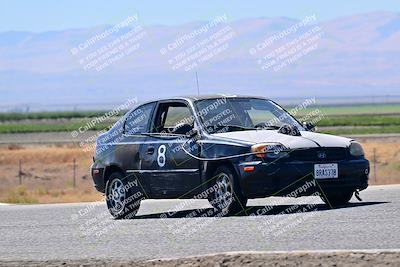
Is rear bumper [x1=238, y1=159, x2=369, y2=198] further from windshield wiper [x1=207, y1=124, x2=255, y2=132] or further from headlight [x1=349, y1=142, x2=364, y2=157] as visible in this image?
windshield wiper [x1=207, y1=124, x2=255, y2=132]

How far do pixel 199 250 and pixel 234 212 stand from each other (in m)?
3.26

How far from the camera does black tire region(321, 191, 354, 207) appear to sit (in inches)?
638

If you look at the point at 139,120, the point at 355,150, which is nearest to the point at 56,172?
the point at 139,120

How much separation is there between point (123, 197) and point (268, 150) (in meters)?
2.75

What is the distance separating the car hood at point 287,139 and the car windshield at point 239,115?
12.4 inches

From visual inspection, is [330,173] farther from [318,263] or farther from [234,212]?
[318,263]

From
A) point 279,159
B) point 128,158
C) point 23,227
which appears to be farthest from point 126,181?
point 279,159

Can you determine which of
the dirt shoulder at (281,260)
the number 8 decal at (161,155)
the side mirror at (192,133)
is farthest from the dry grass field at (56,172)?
the dirt shoulder at (281,260)

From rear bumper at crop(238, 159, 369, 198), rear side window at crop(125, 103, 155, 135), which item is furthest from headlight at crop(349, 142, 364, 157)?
rear side window at crop(125, 103, 155, 135)

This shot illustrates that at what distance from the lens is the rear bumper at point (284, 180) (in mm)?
15180

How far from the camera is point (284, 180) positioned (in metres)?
15.2

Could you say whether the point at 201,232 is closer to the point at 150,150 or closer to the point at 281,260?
the point at 150,150

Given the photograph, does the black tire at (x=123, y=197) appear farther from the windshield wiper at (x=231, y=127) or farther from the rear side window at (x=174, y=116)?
the windshield wiper at (x=231, y=127)

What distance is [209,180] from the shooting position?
15.7 m
